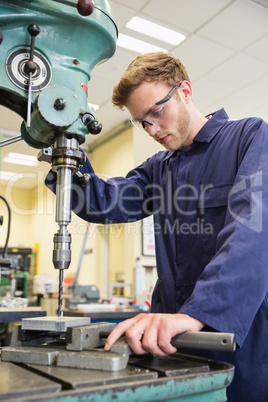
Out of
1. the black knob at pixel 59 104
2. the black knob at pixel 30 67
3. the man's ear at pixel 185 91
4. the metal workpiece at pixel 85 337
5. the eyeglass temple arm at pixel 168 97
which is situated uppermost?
the man's ear at pixel 185 91

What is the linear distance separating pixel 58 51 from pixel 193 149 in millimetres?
473

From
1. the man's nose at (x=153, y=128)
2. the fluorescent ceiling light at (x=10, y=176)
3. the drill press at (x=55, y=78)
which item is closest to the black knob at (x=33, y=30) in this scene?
the drill press at (x=55, y=78)

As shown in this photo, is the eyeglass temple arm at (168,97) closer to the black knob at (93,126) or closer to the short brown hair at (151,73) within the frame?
the short brown hair at (151,73)

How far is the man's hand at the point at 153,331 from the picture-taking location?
23.7 inches

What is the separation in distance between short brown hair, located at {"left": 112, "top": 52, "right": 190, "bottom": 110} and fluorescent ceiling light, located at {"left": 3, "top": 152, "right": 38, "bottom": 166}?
5.45 metres

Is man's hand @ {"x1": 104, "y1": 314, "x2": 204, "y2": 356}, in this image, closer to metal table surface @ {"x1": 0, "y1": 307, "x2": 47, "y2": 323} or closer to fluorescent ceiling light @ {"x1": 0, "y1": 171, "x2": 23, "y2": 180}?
metal table surface @ {"x1": 0, "y1": 307, "x2": 47, "y2": 323}

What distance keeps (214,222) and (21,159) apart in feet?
20.1

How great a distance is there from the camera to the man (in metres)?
0.68

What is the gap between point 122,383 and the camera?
483 millimetres

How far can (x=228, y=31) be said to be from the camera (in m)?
3.26

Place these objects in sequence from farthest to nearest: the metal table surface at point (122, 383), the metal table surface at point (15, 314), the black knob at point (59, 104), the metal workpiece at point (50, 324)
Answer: the metal table surface at point (15, 314) < the black knob at point (59, 104) < the metal workpiece at point (50, 324) < the metal table surface at point (122, 383)

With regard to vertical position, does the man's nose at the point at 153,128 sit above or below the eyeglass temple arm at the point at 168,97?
below

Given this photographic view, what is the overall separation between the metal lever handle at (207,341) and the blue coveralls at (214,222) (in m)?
0.06

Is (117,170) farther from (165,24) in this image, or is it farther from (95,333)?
(95,333)
